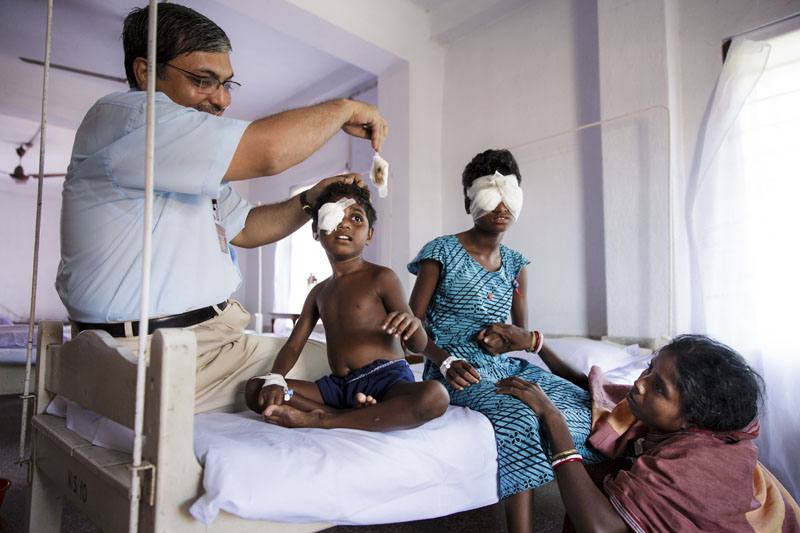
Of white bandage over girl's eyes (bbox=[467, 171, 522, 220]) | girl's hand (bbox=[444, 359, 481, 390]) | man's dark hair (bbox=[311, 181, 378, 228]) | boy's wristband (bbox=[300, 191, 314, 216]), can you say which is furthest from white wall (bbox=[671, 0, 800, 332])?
boy's wristband (bbox=[300, 191, 314, 216])

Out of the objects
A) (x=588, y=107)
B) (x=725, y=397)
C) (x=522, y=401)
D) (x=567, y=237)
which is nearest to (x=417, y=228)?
(x=567, y=237)

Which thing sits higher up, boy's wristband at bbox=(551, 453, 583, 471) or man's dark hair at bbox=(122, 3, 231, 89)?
man's dark hair at bbox=(122, 3, 231, 89)

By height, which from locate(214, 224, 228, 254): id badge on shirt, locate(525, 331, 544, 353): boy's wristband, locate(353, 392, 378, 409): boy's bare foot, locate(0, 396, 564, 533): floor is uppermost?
locate(214, 224, 228, 254): id badge on shirt

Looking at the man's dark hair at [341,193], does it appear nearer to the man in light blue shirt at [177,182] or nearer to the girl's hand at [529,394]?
the man in light blue shirt at [177,182]

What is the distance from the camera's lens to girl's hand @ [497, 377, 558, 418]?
1450 mm

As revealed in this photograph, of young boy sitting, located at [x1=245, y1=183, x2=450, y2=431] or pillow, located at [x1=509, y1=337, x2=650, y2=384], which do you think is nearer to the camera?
young boy sitting, located at [x1=245, y1=183, x2=450, y2=431]

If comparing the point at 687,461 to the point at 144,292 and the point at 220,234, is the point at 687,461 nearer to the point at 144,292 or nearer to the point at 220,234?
the point at 144,292

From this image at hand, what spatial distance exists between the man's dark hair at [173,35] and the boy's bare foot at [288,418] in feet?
3.16

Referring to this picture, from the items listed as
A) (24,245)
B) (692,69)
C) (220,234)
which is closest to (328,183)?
(220,234)

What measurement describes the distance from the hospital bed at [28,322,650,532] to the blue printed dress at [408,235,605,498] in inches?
2.3

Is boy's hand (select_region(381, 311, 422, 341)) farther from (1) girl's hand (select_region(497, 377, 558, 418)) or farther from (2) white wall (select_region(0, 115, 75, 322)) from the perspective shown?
(2) white wall (select_region(0, 115, 75, 322))

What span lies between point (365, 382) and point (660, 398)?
0.81 meters

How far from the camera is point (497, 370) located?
5.84 ft

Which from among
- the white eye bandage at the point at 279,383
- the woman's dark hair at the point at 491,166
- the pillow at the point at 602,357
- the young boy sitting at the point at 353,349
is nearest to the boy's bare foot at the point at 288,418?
the young boy sitting at the point at 353,349
